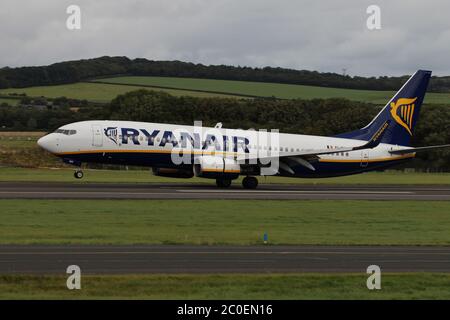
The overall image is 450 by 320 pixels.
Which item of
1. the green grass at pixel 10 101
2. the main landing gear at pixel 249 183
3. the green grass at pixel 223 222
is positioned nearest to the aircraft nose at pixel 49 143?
the green grass at pixel 223 222

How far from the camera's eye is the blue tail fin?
65.9 meters

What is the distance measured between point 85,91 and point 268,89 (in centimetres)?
3234

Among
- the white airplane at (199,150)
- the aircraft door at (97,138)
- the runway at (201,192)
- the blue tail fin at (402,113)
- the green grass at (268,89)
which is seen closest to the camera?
the runway at (201,192)

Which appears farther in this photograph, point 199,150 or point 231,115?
point 231,115

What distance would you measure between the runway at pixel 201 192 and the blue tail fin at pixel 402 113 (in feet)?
13.7

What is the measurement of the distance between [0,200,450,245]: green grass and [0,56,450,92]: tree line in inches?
4483

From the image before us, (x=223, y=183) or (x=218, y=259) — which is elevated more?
(x=223, y=183)

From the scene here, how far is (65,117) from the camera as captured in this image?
118 m

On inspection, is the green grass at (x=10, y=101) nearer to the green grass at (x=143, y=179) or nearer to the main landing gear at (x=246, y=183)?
the green grass at (x=143, y=179)

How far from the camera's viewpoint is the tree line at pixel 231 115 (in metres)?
114

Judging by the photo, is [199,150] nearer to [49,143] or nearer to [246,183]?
[246,183]

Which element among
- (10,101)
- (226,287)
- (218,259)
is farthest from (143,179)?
(10,101)

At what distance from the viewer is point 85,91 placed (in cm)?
14750
